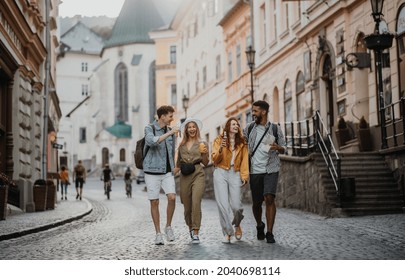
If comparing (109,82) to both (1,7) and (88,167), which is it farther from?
(1,7)

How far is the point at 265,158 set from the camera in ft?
32.7

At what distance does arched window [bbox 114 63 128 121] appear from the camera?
268 feet

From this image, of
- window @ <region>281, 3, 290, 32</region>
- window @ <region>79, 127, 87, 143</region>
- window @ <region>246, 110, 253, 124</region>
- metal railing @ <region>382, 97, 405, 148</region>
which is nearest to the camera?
metal railing @ <region>382, 97, 405, 148</region>

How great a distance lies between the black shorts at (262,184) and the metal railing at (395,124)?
5320 millimetres

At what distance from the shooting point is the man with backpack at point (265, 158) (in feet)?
32.3

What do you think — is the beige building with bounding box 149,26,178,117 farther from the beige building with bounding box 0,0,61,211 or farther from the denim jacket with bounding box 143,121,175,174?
the denim jacket with bounding box 143,121,175,174

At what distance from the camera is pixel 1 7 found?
1617 cm

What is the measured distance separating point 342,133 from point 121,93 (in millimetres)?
63154

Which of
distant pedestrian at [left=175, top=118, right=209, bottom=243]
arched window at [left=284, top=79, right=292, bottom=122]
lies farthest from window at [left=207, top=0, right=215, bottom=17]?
distant pedestrian at [left=175, top=118, right=209, bottom=243]

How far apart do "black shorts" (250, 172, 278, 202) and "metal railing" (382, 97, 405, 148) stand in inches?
209

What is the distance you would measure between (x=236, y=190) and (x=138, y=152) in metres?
1.15

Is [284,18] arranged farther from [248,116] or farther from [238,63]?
[238,63]

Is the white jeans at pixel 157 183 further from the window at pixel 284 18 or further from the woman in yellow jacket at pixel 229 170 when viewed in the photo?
the window at pixel 284 18
